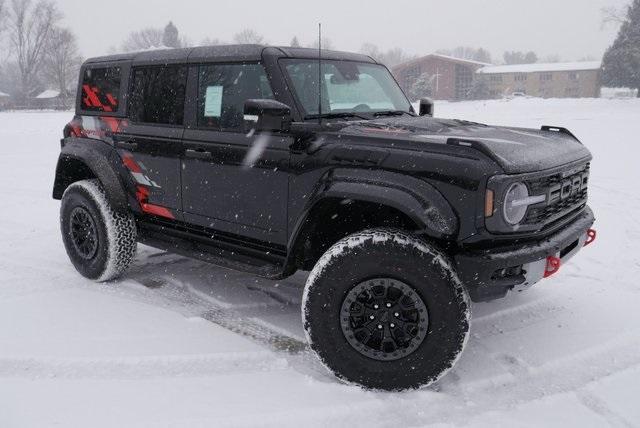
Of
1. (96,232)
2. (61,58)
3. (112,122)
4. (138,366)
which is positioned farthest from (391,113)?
(61,58)

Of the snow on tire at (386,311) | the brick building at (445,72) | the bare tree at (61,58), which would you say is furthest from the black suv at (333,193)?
the bare tree at (61,58)

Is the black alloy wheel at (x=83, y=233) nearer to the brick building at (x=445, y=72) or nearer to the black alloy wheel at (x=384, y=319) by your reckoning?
the black alloy wheel at (x=384, y=319)

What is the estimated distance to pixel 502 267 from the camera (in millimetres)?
2742

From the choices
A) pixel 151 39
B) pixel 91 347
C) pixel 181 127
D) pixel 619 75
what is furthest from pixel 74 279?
pixel 151 39

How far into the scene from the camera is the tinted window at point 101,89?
4.57 m

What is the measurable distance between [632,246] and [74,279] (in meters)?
5.39

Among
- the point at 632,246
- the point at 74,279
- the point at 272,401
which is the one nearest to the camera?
the point at 272,401

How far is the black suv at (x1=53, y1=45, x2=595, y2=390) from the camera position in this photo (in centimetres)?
282

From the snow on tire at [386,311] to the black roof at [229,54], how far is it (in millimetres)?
1460

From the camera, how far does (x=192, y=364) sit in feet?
10.8

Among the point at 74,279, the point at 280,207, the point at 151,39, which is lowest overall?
the point at 74,279

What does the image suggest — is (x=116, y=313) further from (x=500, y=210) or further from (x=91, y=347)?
(x=500, y=210)

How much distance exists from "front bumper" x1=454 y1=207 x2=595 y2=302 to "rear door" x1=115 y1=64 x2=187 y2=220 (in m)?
2.25

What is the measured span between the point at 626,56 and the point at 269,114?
4428cm
